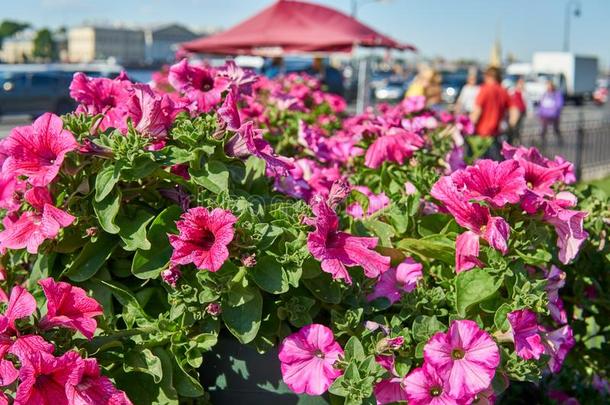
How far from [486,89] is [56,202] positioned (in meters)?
7.51

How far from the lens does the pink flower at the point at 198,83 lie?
1.83m

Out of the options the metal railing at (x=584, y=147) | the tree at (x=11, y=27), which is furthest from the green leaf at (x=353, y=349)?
the tree at (x=11, y=27)

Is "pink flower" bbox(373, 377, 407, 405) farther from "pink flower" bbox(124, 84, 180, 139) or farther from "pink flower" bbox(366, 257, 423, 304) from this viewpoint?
"pink flower" bbox(124, 84, 180, 139)

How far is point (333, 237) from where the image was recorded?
55.2 inches

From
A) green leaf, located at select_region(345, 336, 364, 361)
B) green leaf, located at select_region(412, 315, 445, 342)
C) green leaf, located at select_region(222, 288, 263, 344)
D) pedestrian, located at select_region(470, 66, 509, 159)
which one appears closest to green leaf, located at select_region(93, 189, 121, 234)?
green leaf, located at select_region(222, 288, 263, 344)

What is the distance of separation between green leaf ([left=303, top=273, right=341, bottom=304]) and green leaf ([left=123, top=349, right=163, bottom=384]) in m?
0.30

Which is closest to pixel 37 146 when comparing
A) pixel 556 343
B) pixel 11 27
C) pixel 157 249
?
pixel 157 249

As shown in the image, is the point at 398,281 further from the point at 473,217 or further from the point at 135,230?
the point at 135,230

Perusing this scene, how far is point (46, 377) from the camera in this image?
3.92 ft

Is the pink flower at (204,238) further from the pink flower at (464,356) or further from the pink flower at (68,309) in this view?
the pink flower at (464,356)

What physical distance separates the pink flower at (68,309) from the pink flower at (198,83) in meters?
0.66

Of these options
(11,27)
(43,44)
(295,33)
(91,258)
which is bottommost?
(91,258)

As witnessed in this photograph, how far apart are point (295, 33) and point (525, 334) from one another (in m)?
8.10

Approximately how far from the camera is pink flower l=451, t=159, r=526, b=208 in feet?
4.80
